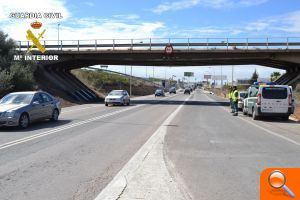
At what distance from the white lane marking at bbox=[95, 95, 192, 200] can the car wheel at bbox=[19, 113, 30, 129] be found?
7300 mm

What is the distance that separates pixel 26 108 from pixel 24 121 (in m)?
0.54

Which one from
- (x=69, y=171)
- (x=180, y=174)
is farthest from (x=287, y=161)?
(x=69, y=171)

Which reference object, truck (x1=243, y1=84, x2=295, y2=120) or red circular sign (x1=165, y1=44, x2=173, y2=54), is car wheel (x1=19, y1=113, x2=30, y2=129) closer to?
truck (x1=243, y1=84, x2=295, y2=120)

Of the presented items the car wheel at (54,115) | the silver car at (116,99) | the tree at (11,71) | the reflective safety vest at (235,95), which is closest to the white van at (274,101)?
the reflective safety vest at (235,95)

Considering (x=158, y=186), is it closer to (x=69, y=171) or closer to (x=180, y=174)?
(x=180, y=174)

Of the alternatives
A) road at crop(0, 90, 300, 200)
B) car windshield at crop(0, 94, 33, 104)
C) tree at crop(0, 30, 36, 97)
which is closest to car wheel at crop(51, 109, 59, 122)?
car windshield at crop(0, 94, 33, 104)

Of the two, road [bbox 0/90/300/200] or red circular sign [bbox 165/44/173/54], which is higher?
red circular sign [bbox 165/44/173/54]

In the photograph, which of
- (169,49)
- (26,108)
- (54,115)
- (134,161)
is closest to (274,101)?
(54,115)

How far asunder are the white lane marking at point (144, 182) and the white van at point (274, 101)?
42.3 ft

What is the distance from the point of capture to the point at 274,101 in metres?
21.2

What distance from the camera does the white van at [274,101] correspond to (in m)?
21.2

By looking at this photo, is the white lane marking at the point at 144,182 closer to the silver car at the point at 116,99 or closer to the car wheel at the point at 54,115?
the car wheel at the point at 54,115

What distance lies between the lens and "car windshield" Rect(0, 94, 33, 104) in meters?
16.7

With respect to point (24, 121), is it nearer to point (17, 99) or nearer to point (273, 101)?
point (17, 99)
